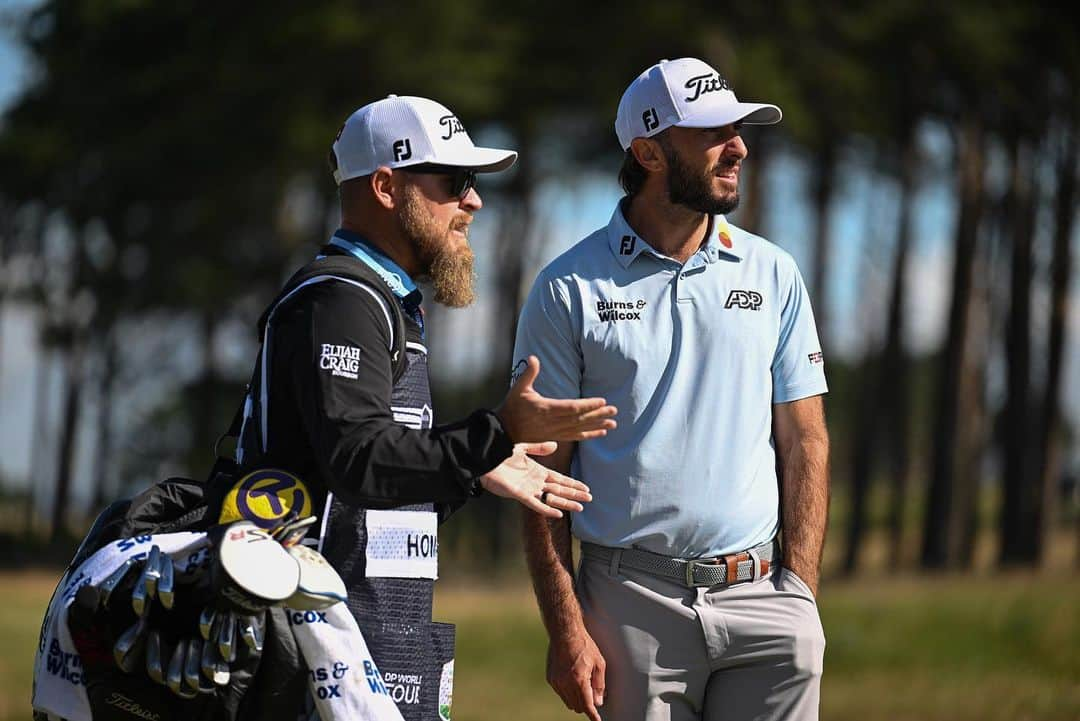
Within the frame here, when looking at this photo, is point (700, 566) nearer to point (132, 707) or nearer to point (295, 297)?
point (295, 297)

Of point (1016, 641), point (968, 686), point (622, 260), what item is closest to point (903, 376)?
point (1016, 641)

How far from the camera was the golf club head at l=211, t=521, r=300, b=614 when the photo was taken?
11.1 ft

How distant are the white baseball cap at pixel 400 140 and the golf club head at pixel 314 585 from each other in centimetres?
105

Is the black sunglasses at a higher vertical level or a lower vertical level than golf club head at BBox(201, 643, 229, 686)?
higher

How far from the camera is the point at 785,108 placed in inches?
951

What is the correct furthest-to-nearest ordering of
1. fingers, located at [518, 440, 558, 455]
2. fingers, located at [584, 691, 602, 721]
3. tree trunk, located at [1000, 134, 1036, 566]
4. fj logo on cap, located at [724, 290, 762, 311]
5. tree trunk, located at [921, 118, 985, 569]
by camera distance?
tree trunk, located at [1000, 134, 1036, 566] < tree trunk, located at [921, 118, 985, 569] < fj logo on cap, located at [724, 290, 762, 311] < fingers, located at [584, 691, 602, 721] < fingers, located at [518, 440, 558, 455]

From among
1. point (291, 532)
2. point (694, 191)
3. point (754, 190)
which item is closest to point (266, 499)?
point (291, 532)

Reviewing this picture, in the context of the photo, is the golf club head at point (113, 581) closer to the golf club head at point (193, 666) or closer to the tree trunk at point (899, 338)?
the golf club head at point (193, 666)

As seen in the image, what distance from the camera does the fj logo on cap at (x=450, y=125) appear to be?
4145 millimetres

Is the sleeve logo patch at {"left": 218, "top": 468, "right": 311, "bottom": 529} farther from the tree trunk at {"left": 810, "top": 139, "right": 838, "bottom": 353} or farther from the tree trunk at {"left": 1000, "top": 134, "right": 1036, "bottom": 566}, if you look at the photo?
the tree trunk at {"left": 810, "top": 139, "right": 838, "bottom": 353}

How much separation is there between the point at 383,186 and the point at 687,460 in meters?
1.24

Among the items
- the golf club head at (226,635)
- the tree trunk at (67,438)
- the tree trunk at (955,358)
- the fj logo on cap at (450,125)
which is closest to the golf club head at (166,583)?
the golf club head at (226,635)

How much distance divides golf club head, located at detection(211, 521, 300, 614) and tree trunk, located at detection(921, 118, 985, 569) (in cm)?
2845

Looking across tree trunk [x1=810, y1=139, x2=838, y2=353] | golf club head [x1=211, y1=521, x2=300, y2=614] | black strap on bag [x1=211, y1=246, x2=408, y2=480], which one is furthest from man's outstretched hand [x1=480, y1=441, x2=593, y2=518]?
tree trunk [x1=810, y1=139, x2=838, y2=353]
